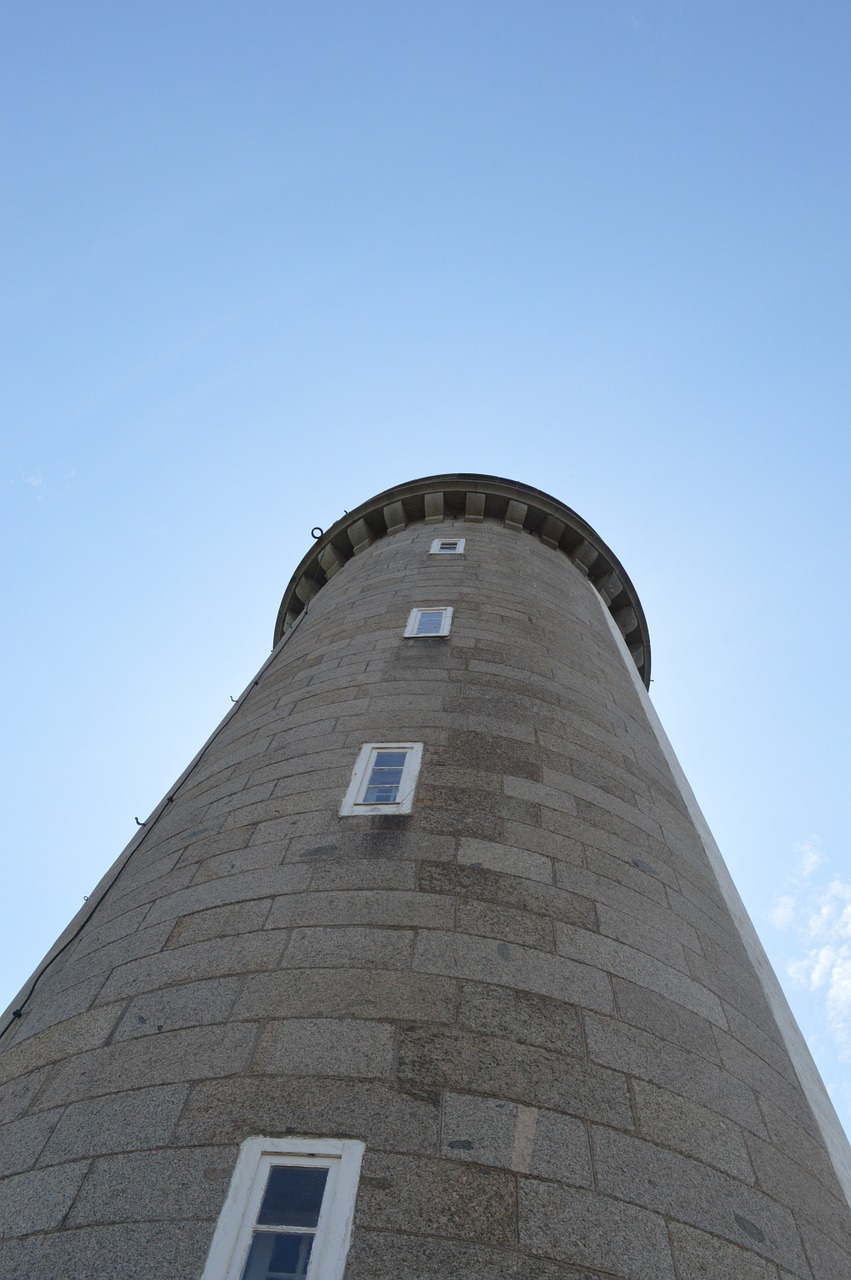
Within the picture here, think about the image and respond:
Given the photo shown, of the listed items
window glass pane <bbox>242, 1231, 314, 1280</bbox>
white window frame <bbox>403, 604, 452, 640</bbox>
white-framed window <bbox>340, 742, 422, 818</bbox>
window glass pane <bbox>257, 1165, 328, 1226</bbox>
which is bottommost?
window glass pane <bbox>242, 1231, 314, 1280</bbox>

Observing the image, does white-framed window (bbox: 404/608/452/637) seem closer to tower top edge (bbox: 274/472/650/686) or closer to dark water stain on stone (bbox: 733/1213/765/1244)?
tower top edge (bbox: 274/472/650/686)

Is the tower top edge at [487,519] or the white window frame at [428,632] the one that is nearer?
the white window frame at [428,632]

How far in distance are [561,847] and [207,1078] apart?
2.66 metres

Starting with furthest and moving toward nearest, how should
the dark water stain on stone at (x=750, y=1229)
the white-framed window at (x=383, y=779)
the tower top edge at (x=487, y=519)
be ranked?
A: the tower top edge at (x=487, y=519), the white-framed window at (x=383, y=779), the dark water stain on stone at (x=750, y=1229)

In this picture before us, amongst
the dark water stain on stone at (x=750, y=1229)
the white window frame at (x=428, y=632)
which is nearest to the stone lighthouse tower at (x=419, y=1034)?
the dark water stain on stone at (x=750, y=1229)

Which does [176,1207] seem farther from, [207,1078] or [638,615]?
[638,615]

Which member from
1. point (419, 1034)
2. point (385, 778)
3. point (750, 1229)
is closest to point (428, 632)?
point (385, 778)

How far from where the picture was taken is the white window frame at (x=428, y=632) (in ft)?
28.9

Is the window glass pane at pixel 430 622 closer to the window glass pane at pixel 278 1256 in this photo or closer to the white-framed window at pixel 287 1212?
the white-framed window at pixel 287 1212

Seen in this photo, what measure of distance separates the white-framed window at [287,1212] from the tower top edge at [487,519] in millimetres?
11380

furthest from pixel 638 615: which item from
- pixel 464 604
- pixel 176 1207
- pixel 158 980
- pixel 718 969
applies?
pixel 176 1207

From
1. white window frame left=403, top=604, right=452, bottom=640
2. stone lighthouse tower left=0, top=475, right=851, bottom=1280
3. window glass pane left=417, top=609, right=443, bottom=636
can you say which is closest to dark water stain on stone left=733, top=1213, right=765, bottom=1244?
stone lighthouse tower left=0, top=475, right=851, bottom=1280

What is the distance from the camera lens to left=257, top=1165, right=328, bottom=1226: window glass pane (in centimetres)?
353

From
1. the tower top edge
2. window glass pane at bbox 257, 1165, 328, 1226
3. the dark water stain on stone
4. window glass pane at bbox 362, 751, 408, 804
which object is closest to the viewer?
window glass pane at bbox 257, 1165, 328, 1226
